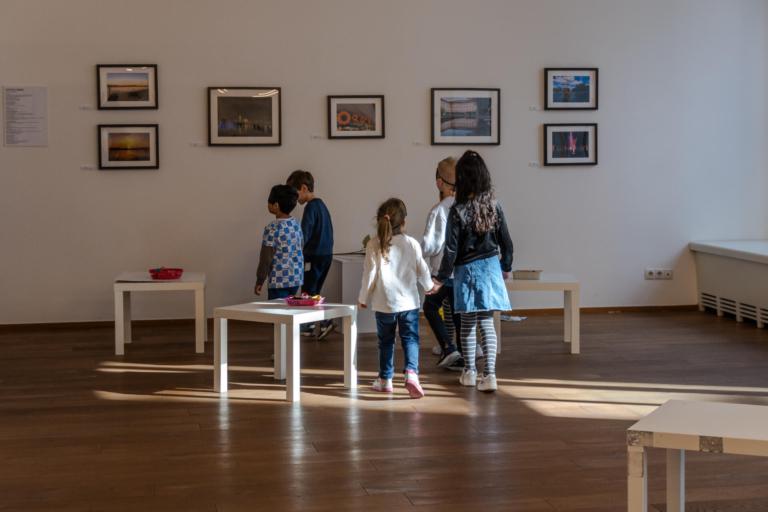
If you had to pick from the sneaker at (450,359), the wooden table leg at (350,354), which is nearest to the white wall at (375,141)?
the sneaker at (450,359)

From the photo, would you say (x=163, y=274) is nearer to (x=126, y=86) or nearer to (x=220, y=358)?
(x=220, y=358)

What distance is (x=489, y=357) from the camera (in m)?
6.64

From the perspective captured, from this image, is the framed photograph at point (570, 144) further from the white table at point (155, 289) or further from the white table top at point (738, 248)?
the white table at point (155, 289)

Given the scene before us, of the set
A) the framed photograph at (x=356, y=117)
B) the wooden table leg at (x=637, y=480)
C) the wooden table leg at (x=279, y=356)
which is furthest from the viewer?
the framed photograph at (x=356, y=117)

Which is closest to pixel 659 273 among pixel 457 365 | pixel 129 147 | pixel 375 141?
pixel 375 141

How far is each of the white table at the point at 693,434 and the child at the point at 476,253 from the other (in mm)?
2966

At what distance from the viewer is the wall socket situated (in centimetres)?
1048

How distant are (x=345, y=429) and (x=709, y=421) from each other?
103 inches

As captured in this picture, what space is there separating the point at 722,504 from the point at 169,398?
3421 millimetres

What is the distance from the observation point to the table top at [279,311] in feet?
21.5

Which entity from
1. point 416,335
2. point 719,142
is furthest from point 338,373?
point 719,142

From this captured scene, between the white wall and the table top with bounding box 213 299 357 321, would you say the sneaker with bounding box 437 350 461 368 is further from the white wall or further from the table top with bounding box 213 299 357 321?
the white wall

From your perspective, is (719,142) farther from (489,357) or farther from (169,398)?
(169,398)

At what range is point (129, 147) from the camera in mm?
9562
